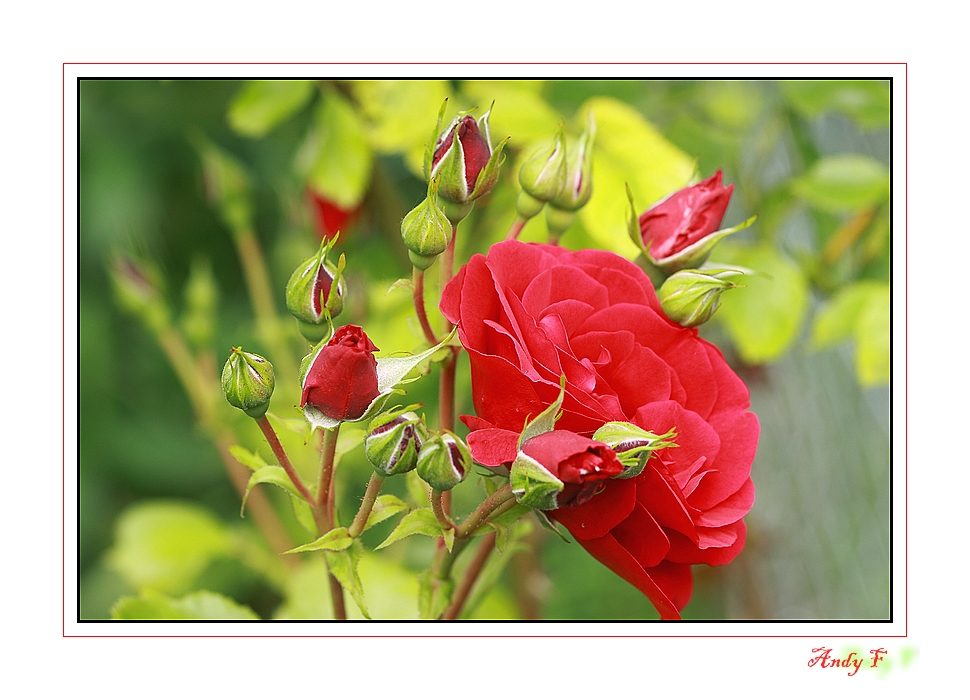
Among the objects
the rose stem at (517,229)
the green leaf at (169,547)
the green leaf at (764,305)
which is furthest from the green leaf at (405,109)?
the green leaf at (169,547)

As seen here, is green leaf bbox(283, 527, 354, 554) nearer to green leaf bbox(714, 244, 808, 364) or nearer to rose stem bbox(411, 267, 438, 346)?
rose stem bbox(411, 267, 438, 346)

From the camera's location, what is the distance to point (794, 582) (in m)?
1.66

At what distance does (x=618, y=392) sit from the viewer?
1.73 feet

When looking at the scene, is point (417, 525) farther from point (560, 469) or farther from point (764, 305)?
point (764, 305)

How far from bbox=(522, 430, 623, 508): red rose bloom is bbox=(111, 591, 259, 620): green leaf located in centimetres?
42

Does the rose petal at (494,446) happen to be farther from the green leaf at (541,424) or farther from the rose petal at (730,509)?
the rose petal at (730,509)

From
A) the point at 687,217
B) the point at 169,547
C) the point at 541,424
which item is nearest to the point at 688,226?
the point at 687,217

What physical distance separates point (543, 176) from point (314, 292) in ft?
0.68

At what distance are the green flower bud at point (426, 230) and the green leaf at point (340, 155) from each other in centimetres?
50

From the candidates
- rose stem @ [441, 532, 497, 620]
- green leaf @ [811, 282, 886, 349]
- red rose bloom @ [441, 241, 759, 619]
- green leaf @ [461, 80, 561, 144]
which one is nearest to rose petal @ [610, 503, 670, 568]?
red rose bloom @ [441, 241, 759, 619]

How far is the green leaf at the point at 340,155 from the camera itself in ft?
3.33

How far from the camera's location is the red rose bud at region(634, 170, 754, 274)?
591mm
